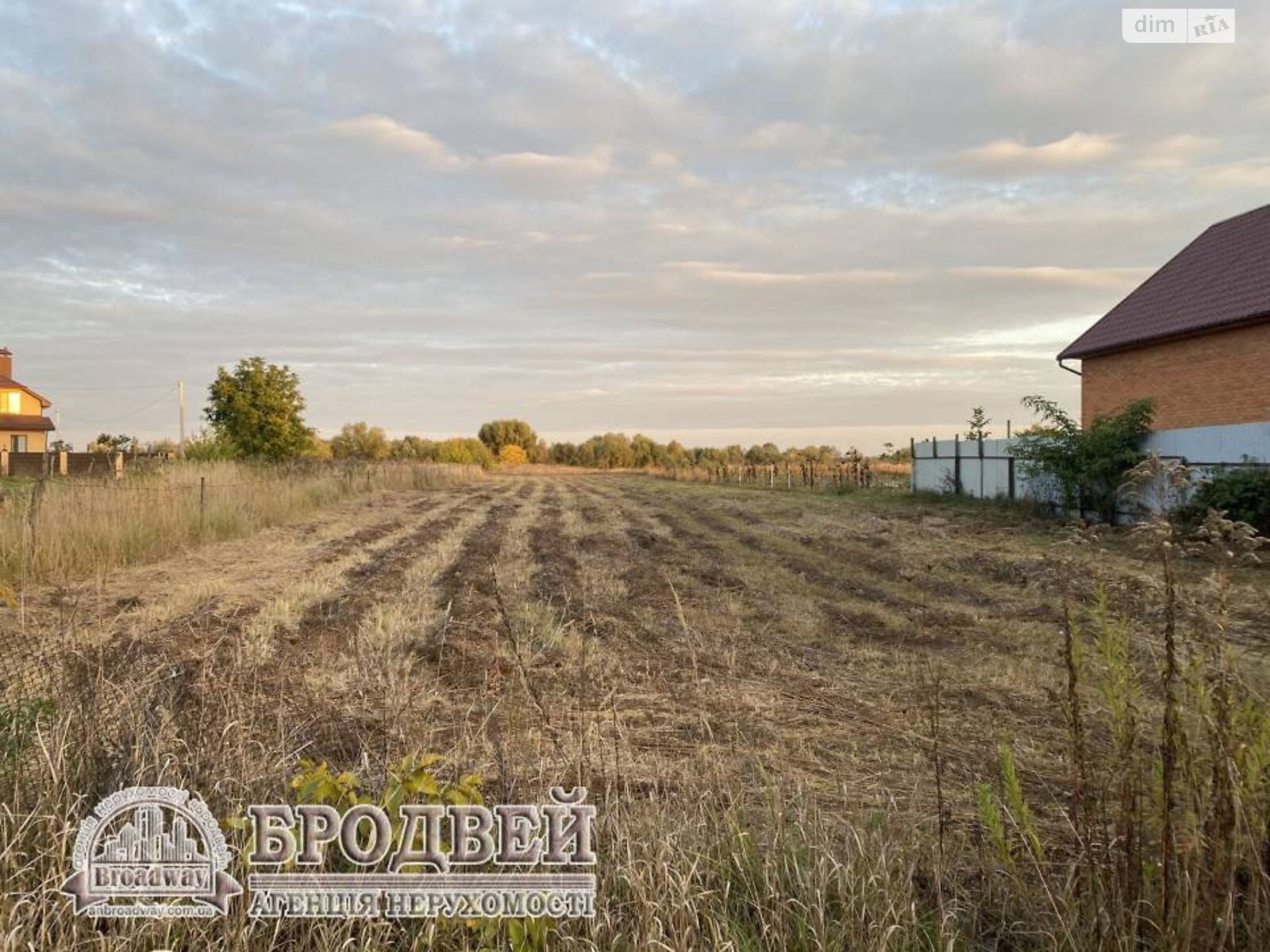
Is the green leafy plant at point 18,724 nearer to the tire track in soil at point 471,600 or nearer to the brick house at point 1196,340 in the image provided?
the tire track in soil at point 471,600

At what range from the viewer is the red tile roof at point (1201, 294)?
16.9m

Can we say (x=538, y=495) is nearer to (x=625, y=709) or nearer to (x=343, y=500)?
(x=343, y=500)

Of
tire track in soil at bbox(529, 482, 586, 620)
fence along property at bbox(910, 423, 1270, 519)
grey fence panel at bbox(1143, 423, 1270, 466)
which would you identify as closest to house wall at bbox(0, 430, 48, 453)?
tire track in soil at bbox(529, 482, 586, 620)

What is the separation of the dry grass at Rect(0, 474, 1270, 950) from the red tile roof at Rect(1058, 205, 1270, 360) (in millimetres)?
7898

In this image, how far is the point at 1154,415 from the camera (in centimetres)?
1883

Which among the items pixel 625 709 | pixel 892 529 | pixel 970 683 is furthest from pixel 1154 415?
pixel 625 709

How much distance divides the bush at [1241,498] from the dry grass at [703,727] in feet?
6.61

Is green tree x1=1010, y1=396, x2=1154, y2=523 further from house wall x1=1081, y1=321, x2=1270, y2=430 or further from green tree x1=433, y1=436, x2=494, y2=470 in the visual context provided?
green tree x1=433, y1=436, x2=494, y2=470

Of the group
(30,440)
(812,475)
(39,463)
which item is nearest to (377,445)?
(30,440)

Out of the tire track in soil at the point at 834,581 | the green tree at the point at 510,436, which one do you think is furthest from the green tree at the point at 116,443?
the green tree at the point at 510,436

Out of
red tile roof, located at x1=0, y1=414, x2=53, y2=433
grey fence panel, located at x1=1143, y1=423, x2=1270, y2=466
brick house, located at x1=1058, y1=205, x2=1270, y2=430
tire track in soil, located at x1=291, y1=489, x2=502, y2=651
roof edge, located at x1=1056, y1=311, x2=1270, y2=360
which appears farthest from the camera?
red tile roof, located at x1=0, y1=414, x2=53, y2=433

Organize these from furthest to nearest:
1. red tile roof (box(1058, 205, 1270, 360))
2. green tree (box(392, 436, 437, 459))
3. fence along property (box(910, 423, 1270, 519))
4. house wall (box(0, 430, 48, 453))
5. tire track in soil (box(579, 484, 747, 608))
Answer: green tree (box(392, 436, 437, 459)) → house wall (box(0, 430, 48, 453)) → red tile roof (box(1058, 205, 1270, 360)) → fence along property (box(910, 423, 1270, 519)) → tire track in soil (box(579, 484, 747, 608))

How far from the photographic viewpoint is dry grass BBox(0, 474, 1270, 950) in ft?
8.05

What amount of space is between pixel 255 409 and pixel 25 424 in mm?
40259
